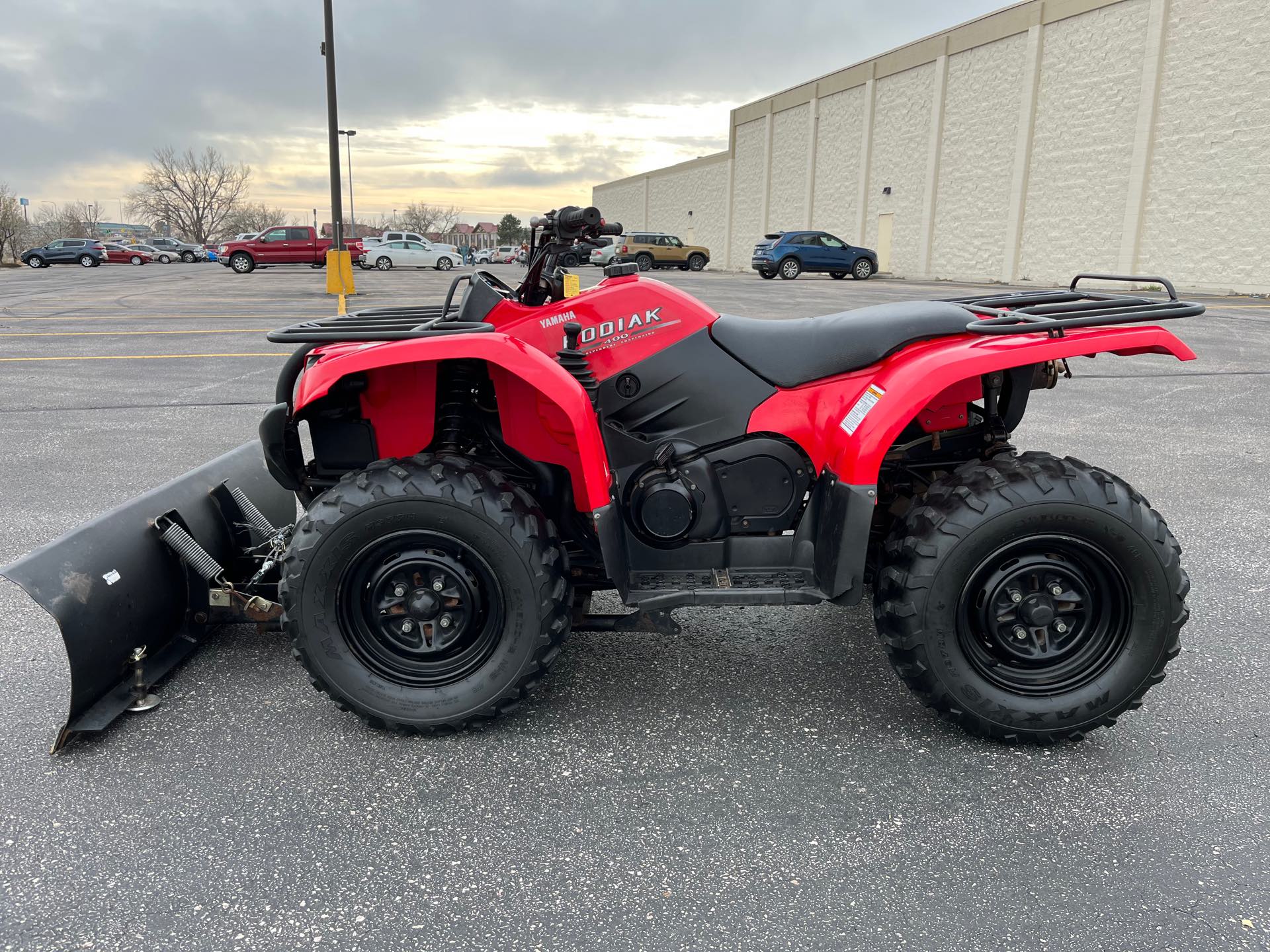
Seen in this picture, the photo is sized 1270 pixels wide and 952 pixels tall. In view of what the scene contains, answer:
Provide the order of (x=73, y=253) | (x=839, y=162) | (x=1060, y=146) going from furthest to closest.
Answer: (x=73, y=253)
(x=839, y=162)
(x=1060, y=146)

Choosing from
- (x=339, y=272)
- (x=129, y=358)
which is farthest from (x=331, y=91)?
(x=129, y=358)

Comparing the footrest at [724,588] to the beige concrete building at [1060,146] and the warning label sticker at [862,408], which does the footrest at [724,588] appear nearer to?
the warning label sticker at [862,408]

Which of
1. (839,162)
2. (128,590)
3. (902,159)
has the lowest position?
(128,590)

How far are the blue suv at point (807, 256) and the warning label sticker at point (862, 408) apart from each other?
97.1 feet

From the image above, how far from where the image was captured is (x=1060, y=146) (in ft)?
93.6

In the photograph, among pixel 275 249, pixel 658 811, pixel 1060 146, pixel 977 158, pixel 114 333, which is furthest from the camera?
pixel 275 249

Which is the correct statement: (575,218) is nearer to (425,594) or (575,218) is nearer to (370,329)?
(370,329)

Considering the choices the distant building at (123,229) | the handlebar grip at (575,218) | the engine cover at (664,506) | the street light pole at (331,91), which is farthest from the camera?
the distant building at (123,229)

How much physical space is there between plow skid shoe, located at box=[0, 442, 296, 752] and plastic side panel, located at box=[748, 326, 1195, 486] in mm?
2366

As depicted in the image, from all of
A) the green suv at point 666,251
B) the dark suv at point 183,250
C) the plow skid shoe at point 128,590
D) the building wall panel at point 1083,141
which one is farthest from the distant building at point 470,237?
the plow skid shoe at point 128,590

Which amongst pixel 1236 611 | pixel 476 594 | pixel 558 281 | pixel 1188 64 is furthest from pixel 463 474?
pixel 1188 64

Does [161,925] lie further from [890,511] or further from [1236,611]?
Result: [1236,611]

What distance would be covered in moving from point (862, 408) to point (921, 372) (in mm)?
211

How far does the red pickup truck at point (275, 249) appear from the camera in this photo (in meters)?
39.0
